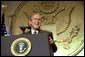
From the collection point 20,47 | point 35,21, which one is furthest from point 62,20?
point 20,47

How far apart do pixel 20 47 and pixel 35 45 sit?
0.07 metres

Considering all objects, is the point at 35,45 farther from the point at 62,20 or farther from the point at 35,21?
the point at 62,20

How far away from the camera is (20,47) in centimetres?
119

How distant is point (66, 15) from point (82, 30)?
284mm

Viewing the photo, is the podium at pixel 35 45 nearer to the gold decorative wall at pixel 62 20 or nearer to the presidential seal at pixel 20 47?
the presidential seal at pixel 20 47

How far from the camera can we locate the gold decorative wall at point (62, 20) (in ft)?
11.4

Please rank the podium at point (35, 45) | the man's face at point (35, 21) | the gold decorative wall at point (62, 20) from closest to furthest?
the podium at point (35, 45) < the man's face at point (35, 21) < the gold decorative wall at point (62, 20)

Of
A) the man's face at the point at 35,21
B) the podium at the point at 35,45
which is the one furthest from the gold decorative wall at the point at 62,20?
the podium at the point at 35,45

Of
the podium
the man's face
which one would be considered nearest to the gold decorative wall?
the man's face

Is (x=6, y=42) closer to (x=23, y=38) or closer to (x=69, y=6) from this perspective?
(x=23, y=38)

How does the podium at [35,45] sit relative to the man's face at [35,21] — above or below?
below

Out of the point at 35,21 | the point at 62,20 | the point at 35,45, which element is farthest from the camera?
the point at 62,20

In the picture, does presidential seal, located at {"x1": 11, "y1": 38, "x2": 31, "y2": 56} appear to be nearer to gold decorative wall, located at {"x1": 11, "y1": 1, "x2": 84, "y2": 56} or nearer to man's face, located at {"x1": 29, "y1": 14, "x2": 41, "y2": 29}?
man's face, located at {"x1": 29, "y1": 14, "x2": 41, "y2": 29}

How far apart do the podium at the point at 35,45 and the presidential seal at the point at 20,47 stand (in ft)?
0.05
